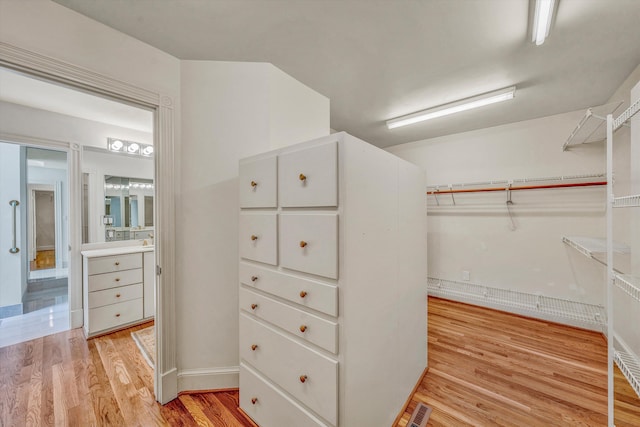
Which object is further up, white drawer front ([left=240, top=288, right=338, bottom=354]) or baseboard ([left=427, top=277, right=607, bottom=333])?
white drawer front ([left=240, top=288, right=338, bottom=354])

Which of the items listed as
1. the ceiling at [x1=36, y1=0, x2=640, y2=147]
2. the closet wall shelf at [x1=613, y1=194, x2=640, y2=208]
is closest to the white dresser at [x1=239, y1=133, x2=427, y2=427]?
the ceiling at [x1=36, y1=0, x2=640, y2=147]

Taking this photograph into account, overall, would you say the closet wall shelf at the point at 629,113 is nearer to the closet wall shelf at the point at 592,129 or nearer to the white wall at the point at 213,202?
the closet wall shelf at the point at 592,129

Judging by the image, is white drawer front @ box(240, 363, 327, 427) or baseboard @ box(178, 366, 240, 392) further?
baseboard @ box(178, 366, 240, 392)

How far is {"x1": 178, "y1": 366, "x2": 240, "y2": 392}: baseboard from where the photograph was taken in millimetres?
1783

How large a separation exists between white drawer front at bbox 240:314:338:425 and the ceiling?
187cm

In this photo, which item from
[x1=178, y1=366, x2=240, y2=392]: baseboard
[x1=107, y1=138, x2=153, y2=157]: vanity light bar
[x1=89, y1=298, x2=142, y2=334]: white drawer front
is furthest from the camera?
[x1=107, y1=138, x2=153, y2=157]: vanity light bar

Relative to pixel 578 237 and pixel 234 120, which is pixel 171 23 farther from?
pixel 578 237

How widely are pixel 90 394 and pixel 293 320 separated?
176 centimetres

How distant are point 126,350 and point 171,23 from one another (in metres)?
2.79

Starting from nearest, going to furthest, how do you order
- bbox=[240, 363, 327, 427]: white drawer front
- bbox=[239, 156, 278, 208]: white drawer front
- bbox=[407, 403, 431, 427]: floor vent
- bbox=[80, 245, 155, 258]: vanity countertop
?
bbox=[240, 363, 327, 427]: white drawer front → bbox=[239, 156, 278, 208]: white drawer front → bbox=[407, 403, 431, 427]: floor vent → bbox=[80, 245, 155, 258]: vanity countertop

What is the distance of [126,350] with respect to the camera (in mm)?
2318

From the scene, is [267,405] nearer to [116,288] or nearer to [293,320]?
[293,320]

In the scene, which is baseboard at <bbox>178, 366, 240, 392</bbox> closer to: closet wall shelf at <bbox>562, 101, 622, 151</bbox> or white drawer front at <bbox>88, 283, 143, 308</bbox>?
white drawer front at <bbox>88, 283, 143, 308</bbox>

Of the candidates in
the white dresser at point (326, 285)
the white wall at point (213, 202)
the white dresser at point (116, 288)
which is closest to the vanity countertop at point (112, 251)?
the white dresser at point (116, 288)
